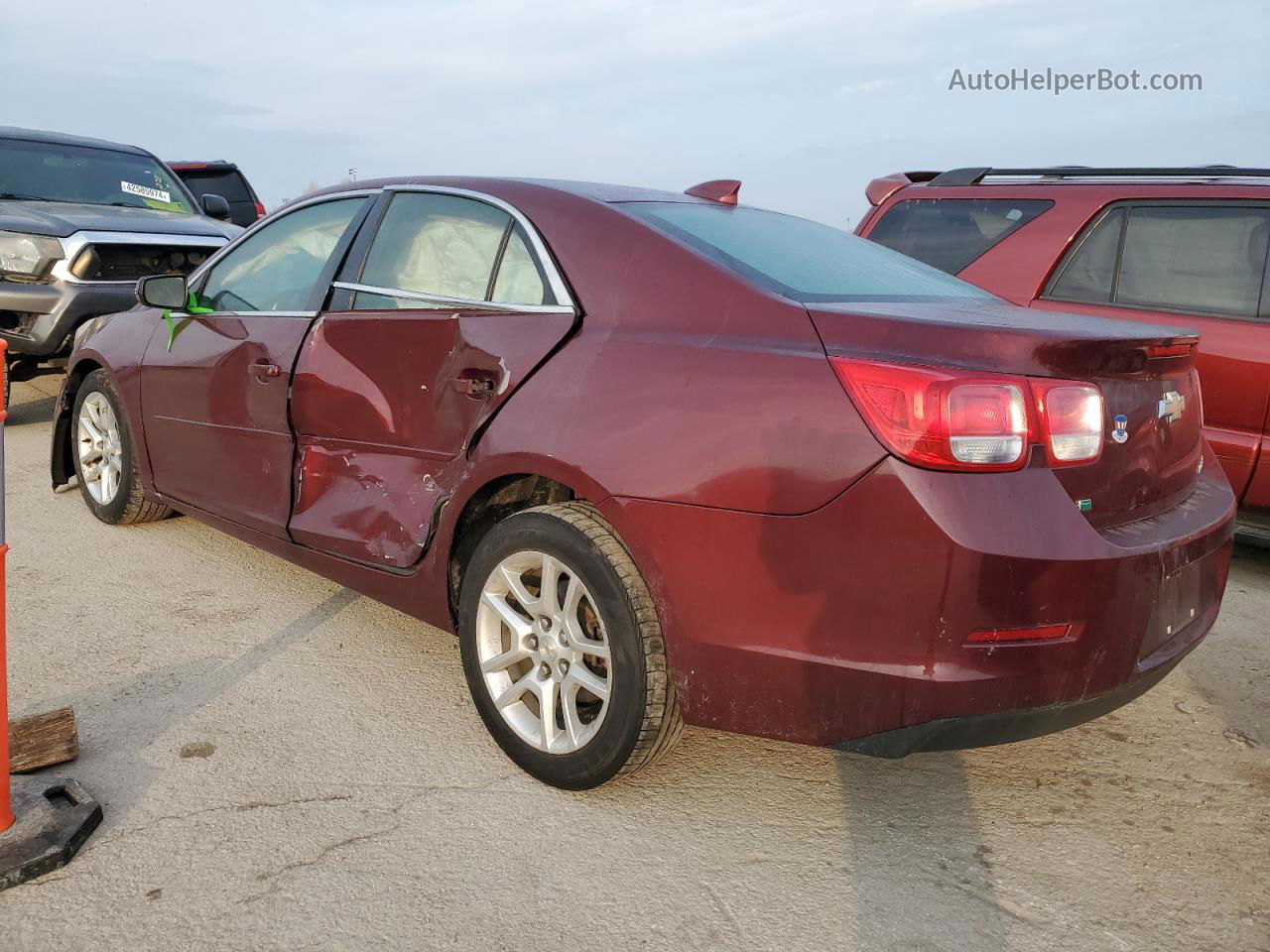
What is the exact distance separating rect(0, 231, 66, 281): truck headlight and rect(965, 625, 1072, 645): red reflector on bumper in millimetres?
6488

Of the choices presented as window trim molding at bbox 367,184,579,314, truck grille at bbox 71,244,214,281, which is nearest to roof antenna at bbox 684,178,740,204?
window trim molding at bbox 367,184,579,314

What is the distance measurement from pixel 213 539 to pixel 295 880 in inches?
112

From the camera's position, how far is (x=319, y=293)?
11.8 ft

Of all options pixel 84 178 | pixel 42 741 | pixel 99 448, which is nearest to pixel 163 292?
pixel 99 448

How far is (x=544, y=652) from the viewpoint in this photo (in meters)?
2.80

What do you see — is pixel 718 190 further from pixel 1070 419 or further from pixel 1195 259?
pixel 1195 259

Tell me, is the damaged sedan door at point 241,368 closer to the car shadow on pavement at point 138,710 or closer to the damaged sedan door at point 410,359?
the damaged sedan door at point 410,359

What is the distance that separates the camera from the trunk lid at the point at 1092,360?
2.25 m

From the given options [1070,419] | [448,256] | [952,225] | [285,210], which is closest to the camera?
[1070,419]

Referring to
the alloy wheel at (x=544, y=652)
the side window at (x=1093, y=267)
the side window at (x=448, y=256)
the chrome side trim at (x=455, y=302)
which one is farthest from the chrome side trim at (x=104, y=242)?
the side window at (x=1093, y=267)

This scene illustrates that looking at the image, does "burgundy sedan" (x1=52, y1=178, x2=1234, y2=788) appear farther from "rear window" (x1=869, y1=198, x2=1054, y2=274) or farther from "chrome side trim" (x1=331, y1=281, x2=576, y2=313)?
"rear window" (x1=869, y1=198, x2=1054, y2=274)

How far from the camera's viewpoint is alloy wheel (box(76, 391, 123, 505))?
4805 mm

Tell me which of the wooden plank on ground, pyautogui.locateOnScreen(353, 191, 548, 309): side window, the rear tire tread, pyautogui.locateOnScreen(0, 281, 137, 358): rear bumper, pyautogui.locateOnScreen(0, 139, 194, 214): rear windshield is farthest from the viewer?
pyautogui.locateOnScreen(0, 139, 194, 214): rear windshield

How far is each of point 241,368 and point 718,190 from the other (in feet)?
5.92
